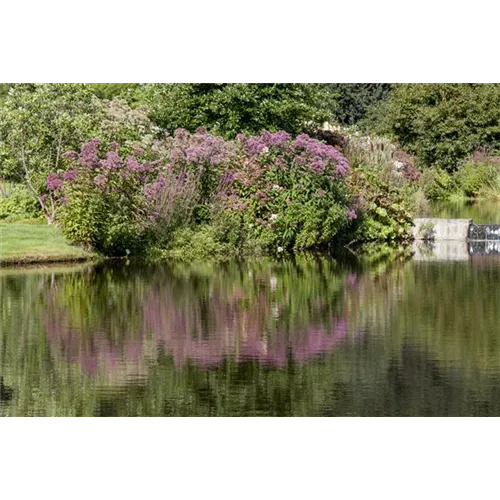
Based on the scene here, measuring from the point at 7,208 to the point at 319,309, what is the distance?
27.8 feet

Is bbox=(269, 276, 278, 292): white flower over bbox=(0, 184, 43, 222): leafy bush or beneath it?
beneath

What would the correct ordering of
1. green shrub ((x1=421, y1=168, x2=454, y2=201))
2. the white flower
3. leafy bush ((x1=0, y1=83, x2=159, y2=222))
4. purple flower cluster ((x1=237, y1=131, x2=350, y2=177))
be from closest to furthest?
the white flower < purple flower cluster ((x1=237, y1=131, x2=350, y2=177)) < leafy bush ((x1=0, y1=83, x2=159, y2=222)) < green shrub ((x1=421, y1=168, x2=454, y2=201))

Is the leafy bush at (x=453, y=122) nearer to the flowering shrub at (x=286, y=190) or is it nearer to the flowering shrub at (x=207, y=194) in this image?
the flowering shrub at (x=207, y=194)

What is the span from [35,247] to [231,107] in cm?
622

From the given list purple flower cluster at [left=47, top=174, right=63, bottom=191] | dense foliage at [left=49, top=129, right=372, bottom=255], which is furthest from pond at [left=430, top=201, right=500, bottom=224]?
purple flower cluster at [left=47, top=174, right=63, bottom=191]

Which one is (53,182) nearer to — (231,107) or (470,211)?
(231,107)

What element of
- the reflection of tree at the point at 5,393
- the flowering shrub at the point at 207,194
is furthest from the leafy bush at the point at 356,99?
the reflection of tree at the point at 5,393

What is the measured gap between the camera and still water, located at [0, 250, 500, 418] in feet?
24.5

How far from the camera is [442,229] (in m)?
20.2

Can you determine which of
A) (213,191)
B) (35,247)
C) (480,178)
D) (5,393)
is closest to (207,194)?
(213,191)

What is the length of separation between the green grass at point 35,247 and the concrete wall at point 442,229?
7038mm

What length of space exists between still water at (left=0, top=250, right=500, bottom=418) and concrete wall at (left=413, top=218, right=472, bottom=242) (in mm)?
5215

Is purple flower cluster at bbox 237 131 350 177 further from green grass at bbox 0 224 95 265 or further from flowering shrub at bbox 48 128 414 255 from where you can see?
green grass at bbox 0 224 95 265
